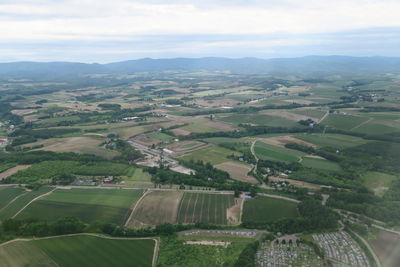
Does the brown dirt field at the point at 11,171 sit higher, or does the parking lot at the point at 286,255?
the brown dirt field at the point at 11,171

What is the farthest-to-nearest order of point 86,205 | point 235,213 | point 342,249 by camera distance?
point 86,205 < point 235,213 < point 342,249

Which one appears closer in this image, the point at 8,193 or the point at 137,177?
the point at 8,193

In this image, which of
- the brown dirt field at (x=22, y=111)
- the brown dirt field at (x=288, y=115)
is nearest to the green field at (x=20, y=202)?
the brown dirt field at (x=288, y=115)

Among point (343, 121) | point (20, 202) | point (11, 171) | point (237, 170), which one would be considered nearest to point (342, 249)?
point (237, 170)

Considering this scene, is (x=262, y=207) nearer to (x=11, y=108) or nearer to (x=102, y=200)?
(x=102, y=200)

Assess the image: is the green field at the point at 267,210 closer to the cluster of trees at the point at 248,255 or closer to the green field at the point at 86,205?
the cluster of trees at the point at 248,255

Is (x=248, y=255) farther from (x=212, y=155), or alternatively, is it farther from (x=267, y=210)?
(x=212, y=155)

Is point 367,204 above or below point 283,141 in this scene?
below

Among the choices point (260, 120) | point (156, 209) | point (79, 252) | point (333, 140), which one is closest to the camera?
point (79, 252)
